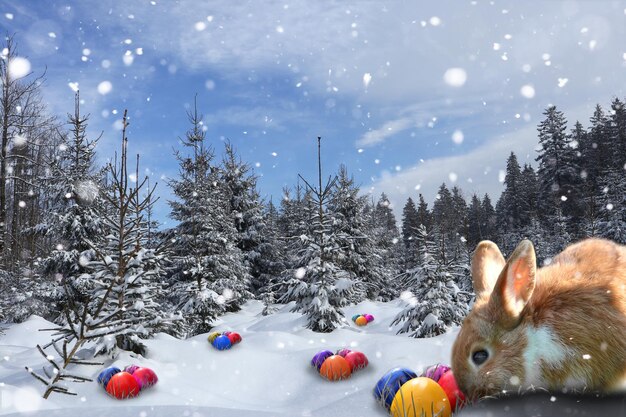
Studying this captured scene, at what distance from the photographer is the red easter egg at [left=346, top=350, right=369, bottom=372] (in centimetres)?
671

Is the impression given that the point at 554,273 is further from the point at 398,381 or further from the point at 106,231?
the point at 106,231

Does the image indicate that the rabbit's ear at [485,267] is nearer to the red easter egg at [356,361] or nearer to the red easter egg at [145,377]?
the red easter egg at [356,361]

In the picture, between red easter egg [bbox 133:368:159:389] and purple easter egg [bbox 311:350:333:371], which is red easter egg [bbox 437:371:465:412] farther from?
red easter egg [bbox 133:368:159:389]

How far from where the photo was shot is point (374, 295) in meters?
25.3

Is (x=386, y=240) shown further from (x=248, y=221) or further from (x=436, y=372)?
(x=436, y=372)

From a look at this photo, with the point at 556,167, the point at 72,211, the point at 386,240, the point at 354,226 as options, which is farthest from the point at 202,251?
the point at 556,167

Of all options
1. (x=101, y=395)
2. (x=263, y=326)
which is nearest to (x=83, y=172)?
(x=263, y=326)

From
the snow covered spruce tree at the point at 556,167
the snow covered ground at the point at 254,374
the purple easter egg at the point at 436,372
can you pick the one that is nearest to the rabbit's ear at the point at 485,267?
the purple easter egg at the point at 436,372

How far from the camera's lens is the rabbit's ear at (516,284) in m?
2.09

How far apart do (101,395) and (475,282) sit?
6259 millimetres

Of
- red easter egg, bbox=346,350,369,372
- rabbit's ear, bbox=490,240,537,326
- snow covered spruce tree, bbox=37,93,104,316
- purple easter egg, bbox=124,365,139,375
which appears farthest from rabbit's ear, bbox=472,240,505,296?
snow covered spruce tree, bbox=37,93,104,316

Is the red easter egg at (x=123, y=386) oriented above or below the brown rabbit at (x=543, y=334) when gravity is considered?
below

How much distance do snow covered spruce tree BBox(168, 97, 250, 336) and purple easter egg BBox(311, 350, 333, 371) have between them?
23.2 feet

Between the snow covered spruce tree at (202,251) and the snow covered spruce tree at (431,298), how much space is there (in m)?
7.12
